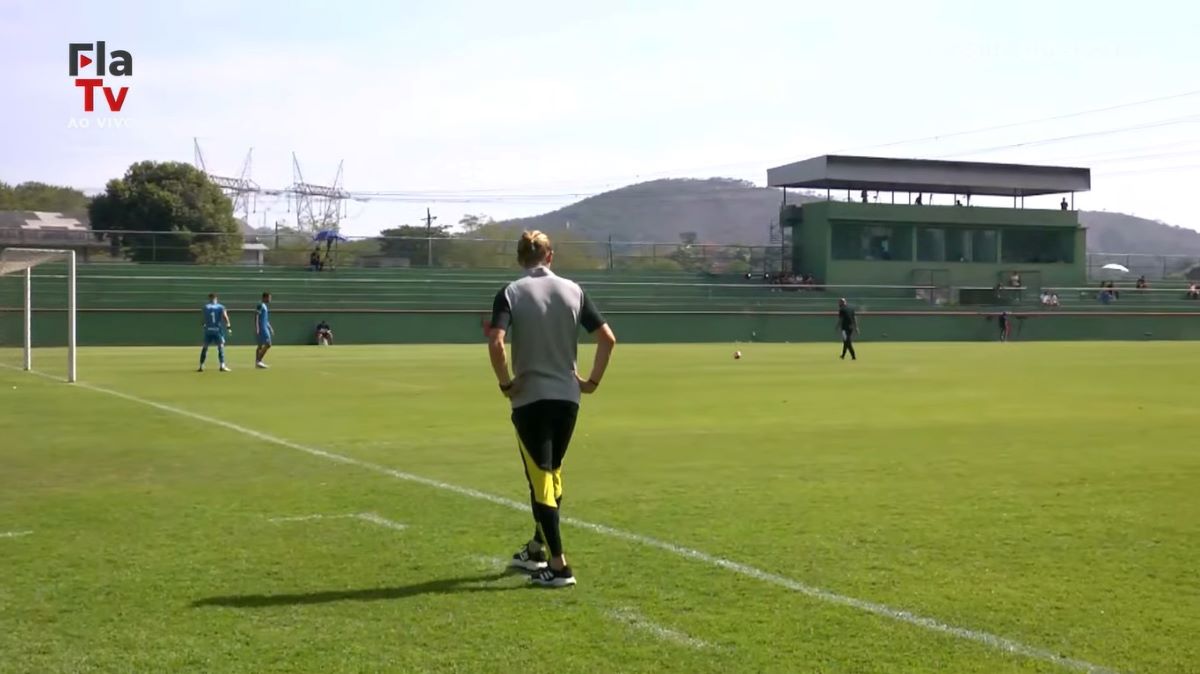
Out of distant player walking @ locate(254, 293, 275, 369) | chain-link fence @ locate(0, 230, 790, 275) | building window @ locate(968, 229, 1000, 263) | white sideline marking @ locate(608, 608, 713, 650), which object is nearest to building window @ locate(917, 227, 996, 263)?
building window @ locate(968, 229, 1000, 263)

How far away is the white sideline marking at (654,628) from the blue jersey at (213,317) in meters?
24.3

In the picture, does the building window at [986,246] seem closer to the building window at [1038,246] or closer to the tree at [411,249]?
the building window at [1038,246]

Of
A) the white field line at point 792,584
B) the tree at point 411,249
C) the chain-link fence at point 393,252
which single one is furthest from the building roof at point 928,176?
the white field line at point 792,584

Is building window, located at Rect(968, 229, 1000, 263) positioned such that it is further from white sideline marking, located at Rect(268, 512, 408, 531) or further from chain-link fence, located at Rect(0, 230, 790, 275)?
white sideline marking, located at Rect(268, 512, 408, 531)

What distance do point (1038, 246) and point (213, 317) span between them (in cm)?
5993

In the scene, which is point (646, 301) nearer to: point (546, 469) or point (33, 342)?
point (33, 342)

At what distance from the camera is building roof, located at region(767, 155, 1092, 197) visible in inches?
2908

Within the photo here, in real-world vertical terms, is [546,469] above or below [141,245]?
below

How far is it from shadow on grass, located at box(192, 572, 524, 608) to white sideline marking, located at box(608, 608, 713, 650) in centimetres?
89

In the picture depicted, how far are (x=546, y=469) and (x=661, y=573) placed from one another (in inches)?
36.4

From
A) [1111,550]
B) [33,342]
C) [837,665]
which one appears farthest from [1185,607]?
[33,342]

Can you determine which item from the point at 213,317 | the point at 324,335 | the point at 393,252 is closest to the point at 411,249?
the point at 393,252

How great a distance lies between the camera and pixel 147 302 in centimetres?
5225

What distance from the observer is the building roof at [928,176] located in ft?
242
